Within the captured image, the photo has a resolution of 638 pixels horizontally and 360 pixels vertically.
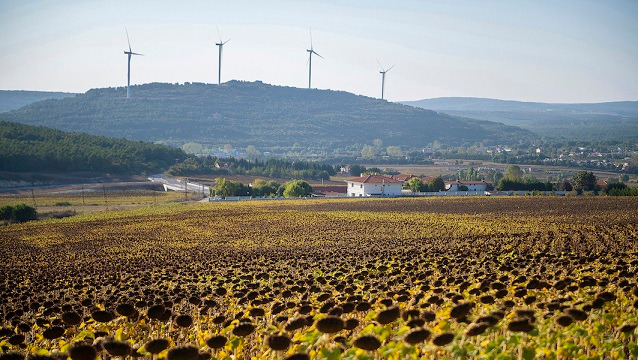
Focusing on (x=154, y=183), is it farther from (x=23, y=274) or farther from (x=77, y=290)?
(x=77, y=290)

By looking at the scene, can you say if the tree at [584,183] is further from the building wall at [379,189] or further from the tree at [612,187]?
the building wall at [379,189]

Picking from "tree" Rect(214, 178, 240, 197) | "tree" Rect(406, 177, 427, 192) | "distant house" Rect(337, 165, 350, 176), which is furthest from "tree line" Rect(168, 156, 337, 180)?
"tree" Rect(406, 177, 427, 192)

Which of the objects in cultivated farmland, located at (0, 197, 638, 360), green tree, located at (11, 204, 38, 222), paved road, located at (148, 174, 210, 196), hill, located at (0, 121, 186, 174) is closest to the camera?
cultivated farmland, located at (0, 197, 638, 360)

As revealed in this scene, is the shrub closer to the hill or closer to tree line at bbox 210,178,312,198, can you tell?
tree line at bbox 210,178,312,198

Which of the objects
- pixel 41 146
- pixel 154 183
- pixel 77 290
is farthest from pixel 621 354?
pixel 41 146

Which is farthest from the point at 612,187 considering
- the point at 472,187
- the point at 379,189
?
the point at 379,189

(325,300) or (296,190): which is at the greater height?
(325,300)

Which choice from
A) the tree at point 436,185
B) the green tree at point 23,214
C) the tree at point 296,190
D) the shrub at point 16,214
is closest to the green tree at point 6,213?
the shrub at point 16,214

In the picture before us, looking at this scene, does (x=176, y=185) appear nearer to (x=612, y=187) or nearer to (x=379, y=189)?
(x=379, y=189)
